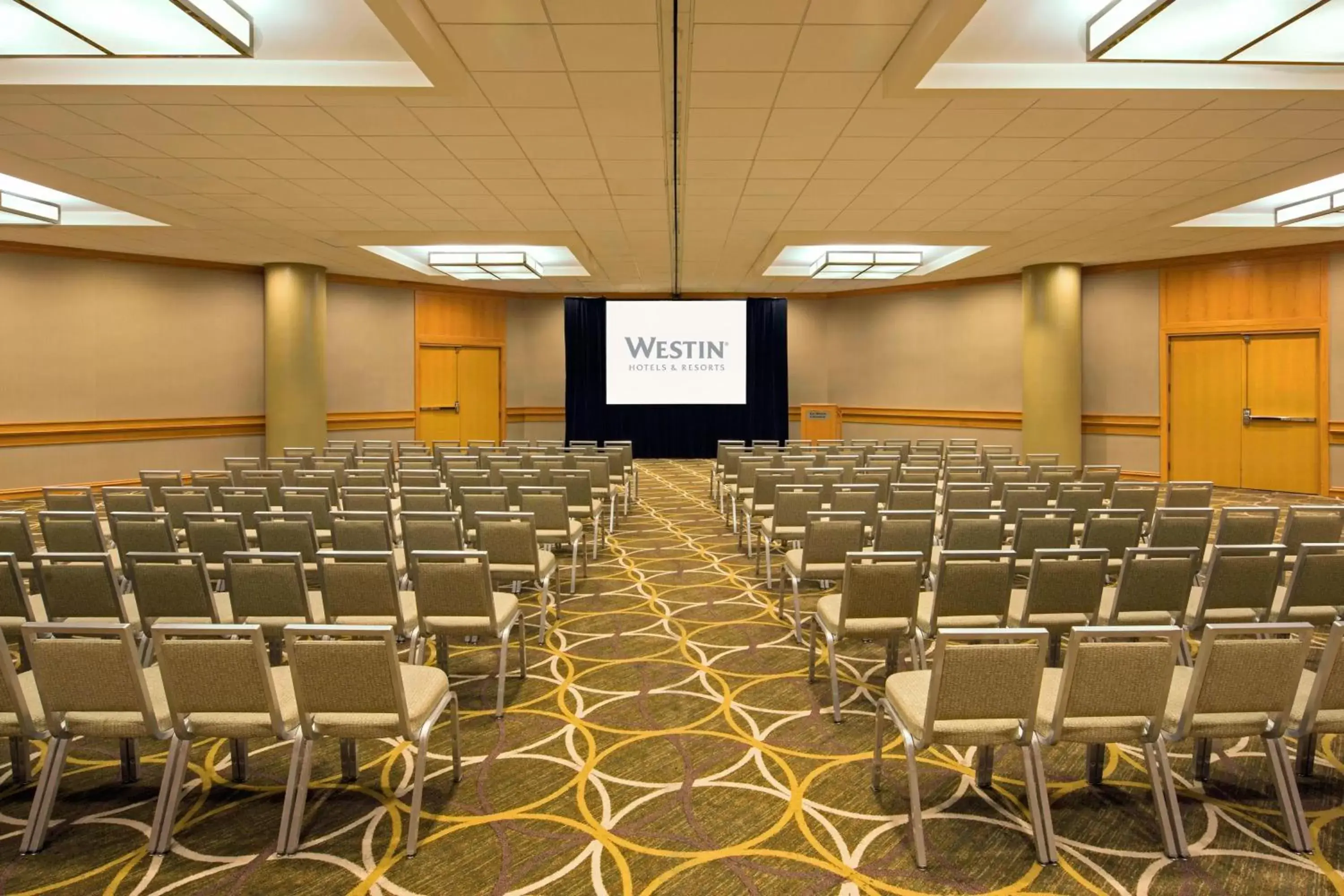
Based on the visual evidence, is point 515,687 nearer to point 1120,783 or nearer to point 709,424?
point 1120,783

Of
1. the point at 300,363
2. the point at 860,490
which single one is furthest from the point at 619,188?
the point at 300,363

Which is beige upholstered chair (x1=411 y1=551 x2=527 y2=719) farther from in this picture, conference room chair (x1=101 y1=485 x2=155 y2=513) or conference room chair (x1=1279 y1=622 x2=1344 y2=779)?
conference room chair (x1=1279 y1=622 x2=1344 y2=779)

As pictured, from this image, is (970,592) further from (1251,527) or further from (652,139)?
(652,139)

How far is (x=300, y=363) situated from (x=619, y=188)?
24.1 feet

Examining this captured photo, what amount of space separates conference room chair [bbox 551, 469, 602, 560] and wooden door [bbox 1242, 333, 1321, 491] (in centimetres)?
1039

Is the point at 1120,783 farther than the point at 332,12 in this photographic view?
Answer: No

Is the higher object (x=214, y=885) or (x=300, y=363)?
(x=300, y=363)

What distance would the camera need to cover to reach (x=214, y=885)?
93.4 inches

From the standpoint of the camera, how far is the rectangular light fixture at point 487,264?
12438mm

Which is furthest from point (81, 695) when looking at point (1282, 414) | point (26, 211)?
point (1282, 414)

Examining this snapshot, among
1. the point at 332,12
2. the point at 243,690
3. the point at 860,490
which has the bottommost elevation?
the point at 243,690

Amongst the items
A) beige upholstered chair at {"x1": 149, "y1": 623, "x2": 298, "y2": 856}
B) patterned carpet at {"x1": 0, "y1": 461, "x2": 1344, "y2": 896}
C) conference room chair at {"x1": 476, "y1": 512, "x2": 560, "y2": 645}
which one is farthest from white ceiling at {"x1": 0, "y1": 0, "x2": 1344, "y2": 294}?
patterned carpet at {"x1": 0, "y1": 461, "x2": 1344, "y2": 896}

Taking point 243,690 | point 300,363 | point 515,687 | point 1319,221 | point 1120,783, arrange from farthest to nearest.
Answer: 1. point 300,363
2. point 1319,221
3. point 515,687
4. point 1120,783
5. point 243,690

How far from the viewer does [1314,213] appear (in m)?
8.56
